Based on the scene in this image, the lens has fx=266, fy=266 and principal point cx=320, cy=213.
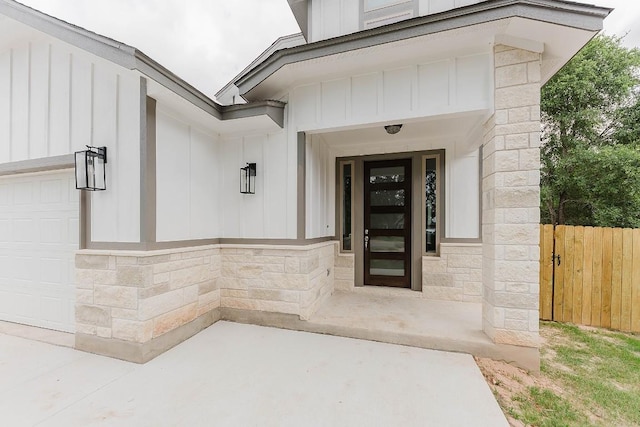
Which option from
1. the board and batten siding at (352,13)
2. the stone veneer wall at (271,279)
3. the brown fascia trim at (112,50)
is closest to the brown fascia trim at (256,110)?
the brown fascia trim at (112,50)

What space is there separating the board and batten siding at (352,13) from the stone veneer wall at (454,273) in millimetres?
3653

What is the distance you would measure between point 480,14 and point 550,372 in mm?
3701

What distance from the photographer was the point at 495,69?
2900 mm

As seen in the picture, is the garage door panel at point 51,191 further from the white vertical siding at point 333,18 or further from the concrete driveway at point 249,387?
the white vertical siding at point 333,18

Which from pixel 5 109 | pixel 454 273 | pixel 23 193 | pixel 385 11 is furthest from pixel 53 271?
pixel 454 273

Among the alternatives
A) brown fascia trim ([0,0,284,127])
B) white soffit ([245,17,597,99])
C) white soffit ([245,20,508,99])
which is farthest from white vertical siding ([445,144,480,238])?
brown fascia trim ([0,0,284,127])

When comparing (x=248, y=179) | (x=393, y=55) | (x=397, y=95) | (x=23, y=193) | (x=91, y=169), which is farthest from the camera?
(x=248, y=179)

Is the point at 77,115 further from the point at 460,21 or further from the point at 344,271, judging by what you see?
the point at 344,271

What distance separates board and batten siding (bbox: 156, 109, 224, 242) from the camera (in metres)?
3.08

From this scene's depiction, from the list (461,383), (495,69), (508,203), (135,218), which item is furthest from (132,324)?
(495,69)

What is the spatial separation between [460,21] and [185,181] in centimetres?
359

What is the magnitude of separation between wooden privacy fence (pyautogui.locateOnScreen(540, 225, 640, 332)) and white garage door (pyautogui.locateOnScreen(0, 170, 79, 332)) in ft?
22.2

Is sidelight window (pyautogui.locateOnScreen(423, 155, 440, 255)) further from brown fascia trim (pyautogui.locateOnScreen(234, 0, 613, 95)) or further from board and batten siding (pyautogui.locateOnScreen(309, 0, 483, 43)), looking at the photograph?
brown fascia trim (pyautogui.locateOnScreen(234, 0, 613, 95))

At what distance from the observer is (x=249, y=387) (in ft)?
7.76
